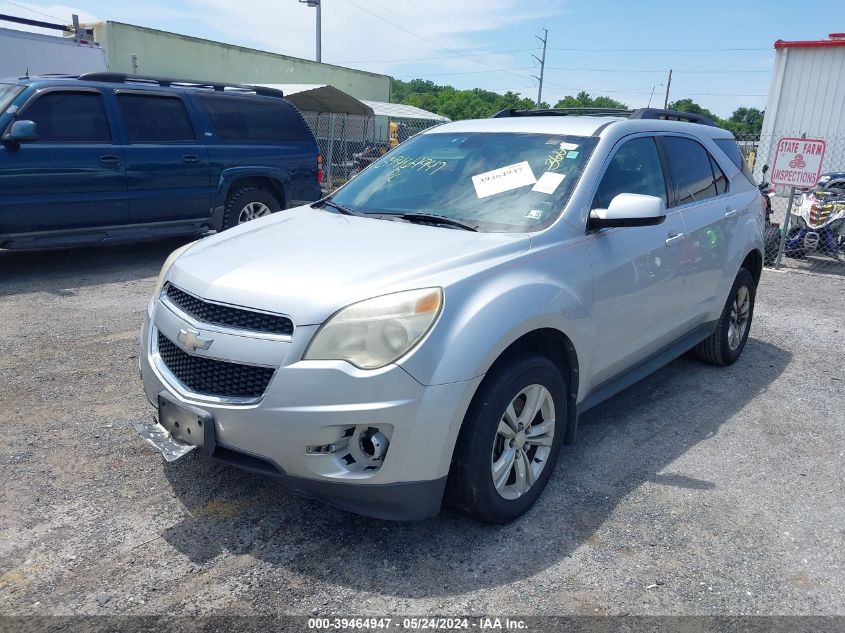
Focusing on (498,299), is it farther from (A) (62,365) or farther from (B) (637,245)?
(A) (62,365)

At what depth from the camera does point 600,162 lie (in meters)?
3.62

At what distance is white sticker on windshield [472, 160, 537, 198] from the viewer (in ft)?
11.8

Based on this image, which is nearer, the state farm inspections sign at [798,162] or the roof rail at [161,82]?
the roof rail at [161,82]

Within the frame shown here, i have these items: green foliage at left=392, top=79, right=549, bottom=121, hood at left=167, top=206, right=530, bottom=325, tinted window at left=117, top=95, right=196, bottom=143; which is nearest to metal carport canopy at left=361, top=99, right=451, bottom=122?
tinted window at left=117, top=95, right=196, bottom=143

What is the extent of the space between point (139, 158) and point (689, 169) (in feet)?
19.1

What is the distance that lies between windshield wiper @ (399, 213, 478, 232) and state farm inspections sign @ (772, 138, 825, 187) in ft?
25.4

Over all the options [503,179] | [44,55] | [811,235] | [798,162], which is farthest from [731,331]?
[44,55]

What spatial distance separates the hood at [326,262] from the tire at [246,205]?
519 centimetres

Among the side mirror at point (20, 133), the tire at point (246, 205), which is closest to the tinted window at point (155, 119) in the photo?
the tire at point (246, 205)

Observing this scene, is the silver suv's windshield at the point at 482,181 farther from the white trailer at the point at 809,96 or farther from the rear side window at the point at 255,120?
the white trailer at the point at 809,96

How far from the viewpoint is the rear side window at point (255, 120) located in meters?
8.62

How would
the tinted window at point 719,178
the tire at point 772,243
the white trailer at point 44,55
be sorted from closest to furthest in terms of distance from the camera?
1. the tinted window at point 719,178
2. the tire at point 772,243
3. the white trailer at point 44,55

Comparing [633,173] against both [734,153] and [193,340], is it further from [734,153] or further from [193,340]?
[193,340]

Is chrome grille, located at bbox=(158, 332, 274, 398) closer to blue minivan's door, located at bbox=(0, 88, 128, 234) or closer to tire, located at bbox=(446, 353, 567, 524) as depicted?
tire, located at bbox=(446, 353, 567, 524)
